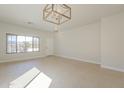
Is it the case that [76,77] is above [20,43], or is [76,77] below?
below

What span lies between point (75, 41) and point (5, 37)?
4775 millimetres

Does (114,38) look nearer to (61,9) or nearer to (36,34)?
(61,9)

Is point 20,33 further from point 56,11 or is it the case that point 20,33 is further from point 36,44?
point 56,11

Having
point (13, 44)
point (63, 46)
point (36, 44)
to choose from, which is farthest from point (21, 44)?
point (63, 46)

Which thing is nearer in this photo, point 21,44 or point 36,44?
point 21,44

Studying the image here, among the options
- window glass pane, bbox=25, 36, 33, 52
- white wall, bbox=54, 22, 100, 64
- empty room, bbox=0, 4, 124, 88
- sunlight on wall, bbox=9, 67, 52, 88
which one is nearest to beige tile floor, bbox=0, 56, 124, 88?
empty room, bbox=0, 4, 124, 88

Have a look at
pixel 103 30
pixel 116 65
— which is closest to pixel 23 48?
pixel 103 30

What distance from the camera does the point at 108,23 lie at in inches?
180

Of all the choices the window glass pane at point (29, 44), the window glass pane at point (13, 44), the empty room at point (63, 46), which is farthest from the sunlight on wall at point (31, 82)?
the window glass pane at point (29, 44)

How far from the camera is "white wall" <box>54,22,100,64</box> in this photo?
5.76 metres

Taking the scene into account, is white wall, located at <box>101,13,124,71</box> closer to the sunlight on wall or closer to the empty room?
the empty room

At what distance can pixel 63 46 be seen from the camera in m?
8.27

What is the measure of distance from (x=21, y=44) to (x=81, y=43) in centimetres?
443

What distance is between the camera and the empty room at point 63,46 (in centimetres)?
302
